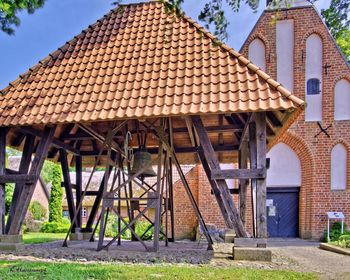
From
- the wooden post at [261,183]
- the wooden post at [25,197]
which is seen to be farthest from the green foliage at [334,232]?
the wooden post at [25,197]

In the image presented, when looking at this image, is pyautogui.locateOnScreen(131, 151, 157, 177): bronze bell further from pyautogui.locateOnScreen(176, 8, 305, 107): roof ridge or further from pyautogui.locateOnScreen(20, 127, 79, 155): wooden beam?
pyautogui.locateOnScreen(176, 8, 305, 107): roof ridge

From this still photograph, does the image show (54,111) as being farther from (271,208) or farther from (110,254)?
(271,208)

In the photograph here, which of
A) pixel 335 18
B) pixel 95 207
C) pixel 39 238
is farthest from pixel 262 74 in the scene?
pixel 335 18

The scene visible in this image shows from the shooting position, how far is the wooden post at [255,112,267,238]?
19.2ft

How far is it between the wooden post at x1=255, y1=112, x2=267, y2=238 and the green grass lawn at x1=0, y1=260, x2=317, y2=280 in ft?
3.25

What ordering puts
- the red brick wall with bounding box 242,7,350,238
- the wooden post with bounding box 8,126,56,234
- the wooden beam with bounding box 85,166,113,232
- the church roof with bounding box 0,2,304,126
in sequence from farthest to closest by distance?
the red brick wall with bounding box 242,7,350,238 → the wooden beam with bounding box 85,166,113,232 → the wooden post with bounding box 8,126,56,234 → the church roof with bounding box 0,2,304,126

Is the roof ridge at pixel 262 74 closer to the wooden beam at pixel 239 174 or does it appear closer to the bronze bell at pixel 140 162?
the wooden beam at pixel 239 174

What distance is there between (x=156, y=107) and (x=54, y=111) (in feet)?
6.19

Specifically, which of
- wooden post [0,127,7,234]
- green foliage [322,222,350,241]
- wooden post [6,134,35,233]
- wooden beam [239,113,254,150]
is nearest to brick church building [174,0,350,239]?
green foliage [322,222,350,241]

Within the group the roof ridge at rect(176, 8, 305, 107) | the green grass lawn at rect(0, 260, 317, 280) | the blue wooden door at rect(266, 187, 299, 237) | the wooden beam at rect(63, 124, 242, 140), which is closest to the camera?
the green grass lawn at rect(0, 260, 317, 280)

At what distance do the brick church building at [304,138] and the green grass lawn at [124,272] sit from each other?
10388 mm

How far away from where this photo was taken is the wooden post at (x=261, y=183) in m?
5.87

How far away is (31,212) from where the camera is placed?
2734cm

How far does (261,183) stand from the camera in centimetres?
598
